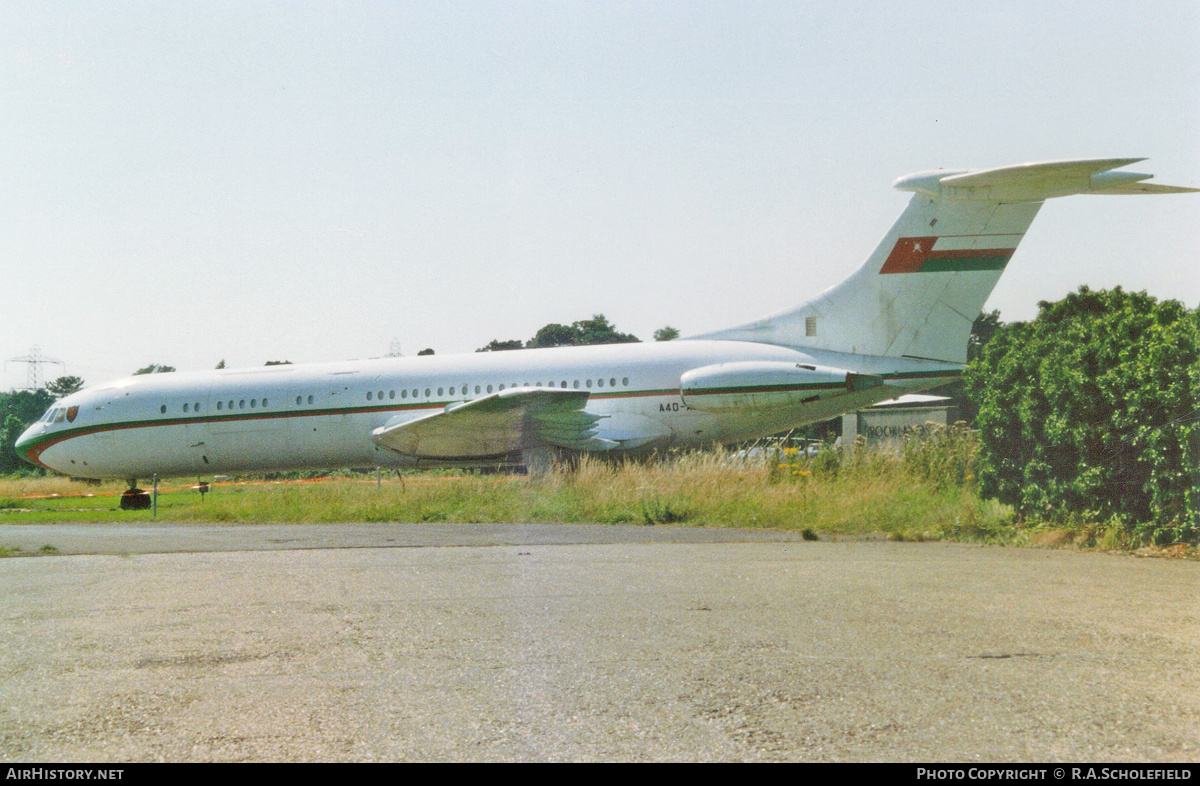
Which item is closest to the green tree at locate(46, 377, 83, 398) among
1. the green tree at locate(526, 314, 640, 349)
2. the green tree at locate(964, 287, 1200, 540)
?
the green tree at locate(526, 314, 640, 349)

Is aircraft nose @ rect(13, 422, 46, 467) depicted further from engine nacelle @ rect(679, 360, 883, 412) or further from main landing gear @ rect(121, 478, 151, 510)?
engine nacelle @ rect(679, 360, 883, 412)

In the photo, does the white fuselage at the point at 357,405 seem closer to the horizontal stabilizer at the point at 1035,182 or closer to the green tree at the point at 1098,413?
the horizontal stabilizer at the point at 1035,182

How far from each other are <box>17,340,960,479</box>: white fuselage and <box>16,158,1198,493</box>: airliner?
0.03m

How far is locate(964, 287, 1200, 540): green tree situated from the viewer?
838 cm

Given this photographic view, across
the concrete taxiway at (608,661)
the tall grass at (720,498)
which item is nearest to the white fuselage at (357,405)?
the tall grass at (720,498)

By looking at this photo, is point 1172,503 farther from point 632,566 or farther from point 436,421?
point 436,421

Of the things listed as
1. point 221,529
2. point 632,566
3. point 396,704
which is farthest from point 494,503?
point 396,704

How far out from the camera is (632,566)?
7949 millimetres

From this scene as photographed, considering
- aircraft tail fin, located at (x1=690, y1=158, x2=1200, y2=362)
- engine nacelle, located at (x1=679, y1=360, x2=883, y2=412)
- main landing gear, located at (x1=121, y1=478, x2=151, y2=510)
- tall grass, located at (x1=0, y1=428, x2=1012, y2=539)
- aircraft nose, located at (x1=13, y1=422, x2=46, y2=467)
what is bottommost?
main landing gear, located at (x1=121, y1=478, x2=151, y2=510)

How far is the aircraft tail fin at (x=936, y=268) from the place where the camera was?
50.3ft

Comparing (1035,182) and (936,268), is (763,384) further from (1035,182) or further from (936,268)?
(1035,182)

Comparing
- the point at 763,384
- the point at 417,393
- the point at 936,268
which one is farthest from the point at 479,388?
the point at 936,268

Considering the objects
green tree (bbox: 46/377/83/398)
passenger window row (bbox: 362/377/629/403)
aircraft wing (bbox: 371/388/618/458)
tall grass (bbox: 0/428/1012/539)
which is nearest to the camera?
tall grass (bbox: 0/428/1012/539)

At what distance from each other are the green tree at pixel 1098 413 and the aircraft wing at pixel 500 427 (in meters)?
8.32
